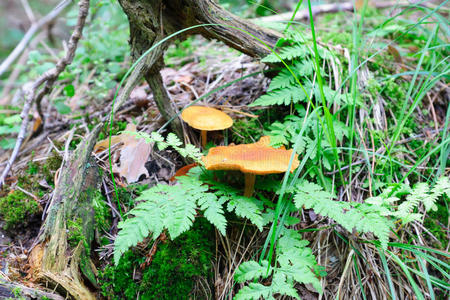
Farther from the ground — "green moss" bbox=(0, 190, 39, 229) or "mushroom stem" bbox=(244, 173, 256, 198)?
"mushroom stem" bbox=(244, 173, 256, 198)

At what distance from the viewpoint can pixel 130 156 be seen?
267cm

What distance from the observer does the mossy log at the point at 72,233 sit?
1855 millimetres

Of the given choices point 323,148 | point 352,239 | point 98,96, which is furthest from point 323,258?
point 98,96

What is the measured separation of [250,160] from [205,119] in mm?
783

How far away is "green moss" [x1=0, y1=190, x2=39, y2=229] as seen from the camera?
94.8 inches

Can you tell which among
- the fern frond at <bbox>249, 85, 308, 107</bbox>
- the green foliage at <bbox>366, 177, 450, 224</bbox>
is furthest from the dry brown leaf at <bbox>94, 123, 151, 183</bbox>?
the green foliage at <bbox>366, 177, 450, 224</bbox>

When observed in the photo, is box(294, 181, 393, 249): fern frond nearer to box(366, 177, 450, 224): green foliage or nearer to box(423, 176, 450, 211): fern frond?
box(366, 177, 450, 224): green foliage

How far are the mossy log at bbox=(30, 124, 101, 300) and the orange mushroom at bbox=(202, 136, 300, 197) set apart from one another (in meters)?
0.99

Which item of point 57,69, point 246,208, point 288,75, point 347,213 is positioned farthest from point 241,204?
point 57,69

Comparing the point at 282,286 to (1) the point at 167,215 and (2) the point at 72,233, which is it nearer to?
(1) the point at 167,215

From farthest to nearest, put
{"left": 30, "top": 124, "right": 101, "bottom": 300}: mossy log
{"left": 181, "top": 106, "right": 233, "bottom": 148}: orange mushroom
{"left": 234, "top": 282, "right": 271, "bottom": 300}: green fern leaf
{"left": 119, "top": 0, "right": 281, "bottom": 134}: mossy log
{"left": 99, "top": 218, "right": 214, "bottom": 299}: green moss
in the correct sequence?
1. {"left": 181, "top": 106, "right": 233, "bottom": 148}: orange mushroom
2. {"left": 119, "top": 0, "right": 281, "bottom": 134}: mossy log
3. {"left": 99, "top": 218, "right": 214, "bottom": 299}: green moss
4. {"left": 30, "top": 124, "right": 101, "bottom": 300}: mossy log
5. {"left": 234, "top": 282, "right": 271, "bottom": 300}: green fern leaf

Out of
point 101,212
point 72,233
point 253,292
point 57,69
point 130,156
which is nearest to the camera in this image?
point 253,292

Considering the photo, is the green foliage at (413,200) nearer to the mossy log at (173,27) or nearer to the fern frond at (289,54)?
the fern frond at (289,54)

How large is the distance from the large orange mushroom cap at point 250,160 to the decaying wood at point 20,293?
1.22 m
